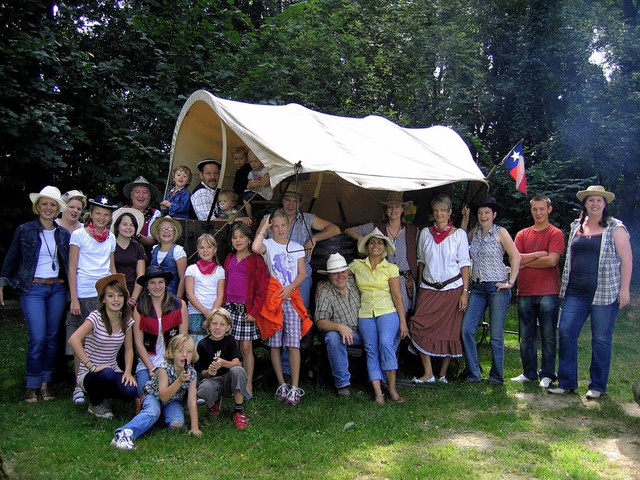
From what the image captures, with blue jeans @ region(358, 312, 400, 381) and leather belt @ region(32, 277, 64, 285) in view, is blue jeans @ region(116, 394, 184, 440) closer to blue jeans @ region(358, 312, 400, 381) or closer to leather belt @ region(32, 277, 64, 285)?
leather belt @ region(32, 277, 64, 285)

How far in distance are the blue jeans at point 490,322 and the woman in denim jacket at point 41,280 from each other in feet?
12.0

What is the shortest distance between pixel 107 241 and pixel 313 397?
7.34 ft

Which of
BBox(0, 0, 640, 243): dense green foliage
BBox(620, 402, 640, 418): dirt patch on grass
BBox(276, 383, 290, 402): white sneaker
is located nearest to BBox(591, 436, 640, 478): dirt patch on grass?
BBox(620, 402, 640, 418): dirt patch on grass

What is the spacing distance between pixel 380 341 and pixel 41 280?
9.63 ft

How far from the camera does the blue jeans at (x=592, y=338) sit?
16.8 ft

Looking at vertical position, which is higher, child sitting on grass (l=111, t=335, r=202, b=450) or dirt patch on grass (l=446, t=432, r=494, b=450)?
child sitting on grass (l=111, t=335, r=202, b=450)

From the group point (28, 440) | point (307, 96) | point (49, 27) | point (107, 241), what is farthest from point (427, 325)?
point (49, 27)

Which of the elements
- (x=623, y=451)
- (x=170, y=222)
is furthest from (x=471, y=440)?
(x=170, y=222)

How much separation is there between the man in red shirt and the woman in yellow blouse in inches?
46.6

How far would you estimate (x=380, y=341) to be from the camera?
5258mm

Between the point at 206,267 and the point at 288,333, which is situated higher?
the point at 206,267

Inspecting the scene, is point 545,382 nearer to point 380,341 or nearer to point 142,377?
point 380,341

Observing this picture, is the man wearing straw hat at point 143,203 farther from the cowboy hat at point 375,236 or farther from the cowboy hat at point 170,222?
the cowboy hat at point 375,236

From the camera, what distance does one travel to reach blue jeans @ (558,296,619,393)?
5105 mm
